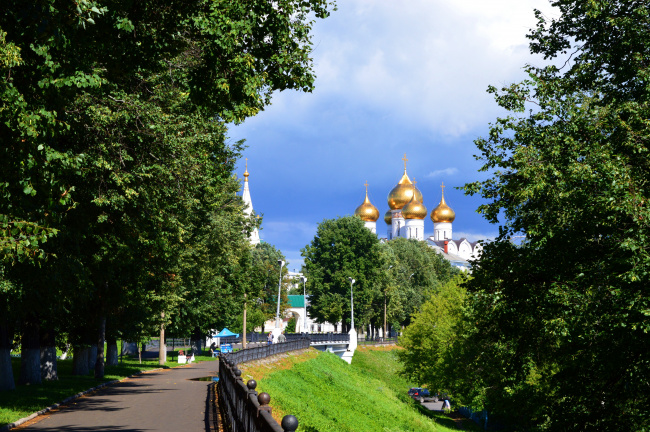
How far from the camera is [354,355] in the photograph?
64375mm

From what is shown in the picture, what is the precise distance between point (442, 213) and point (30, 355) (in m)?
150

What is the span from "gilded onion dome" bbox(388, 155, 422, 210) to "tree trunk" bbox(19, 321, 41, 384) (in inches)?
5178

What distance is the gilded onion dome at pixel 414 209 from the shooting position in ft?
493

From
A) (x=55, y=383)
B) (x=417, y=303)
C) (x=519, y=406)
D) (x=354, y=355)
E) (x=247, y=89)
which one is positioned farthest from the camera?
(x=417, y=303)

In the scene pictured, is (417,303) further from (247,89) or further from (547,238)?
(247,89)

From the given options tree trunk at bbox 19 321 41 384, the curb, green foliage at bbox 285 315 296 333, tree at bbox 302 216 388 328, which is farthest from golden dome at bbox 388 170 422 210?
tree trunk at bbox 19 321 41 384

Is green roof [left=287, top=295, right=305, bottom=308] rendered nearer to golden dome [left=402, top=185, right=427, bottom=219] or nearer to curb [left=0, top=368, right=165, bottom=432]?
golden dome [left=402, top=185, right=427, bottom=219]

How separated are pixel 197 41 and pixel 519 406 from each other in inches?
Result: 873

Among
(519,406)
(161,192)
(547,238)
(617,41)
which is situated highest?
(617,41)

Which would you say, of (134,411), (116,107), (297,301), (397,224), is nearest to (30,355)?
Result: (134,411)

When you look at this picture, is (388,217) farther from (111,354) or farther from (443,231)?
(111,354)

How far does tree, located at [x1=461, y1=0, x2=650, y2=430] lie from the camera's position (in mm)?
12062

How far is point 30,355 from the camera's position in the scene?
2211 centimetres

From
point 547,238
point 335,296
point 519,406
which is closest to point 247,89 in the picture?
point 547,238
